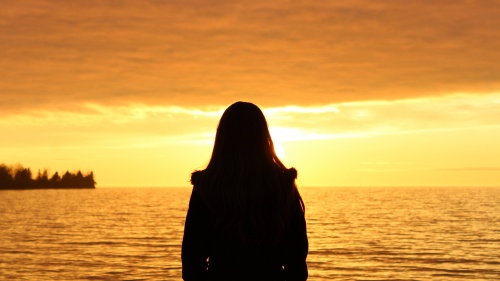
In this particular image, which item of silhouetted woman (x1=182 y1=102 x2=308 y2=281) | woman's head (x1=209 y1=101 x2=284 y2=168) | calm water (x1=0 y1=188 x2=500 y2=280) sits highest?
woman's head (x1=209 y1=101 x2=284 y2=168)

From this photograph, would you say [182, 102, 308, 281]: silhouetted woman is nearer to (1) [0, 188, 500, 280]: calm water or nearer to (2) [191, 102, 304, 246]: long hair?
(2) [191, 102, 304, 246]: long hair

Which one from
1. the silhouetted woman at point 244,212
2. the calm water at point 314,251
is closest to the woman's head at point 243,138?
the silhouetted woman at point 244,212

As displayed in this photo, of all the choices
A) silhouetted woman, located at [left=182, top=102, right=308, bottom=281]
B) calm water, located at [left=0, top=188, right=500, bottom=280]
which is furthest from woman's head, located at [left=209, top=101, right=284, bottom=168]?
calm water, located at [left=0, top=188, right=500, bottom=280]

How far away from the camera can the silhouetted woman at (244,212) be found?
500 centimetres

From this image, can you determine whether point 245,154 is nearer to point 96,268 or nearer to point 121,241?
point 96,268

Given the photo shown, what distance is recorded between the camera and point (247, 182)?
16.5 feet

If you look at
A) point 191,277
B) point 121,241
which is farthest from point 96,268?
point 191,277

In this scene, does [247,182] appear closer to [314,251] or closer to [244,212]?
[244,212]

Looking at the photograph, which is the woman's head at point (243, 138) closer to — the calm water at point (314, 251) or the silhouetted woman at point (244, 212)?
the silhouetted woman at point (244, 212)

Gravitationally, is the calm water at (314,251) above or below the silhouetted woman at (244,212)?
below

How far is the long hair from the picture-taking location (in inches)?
196

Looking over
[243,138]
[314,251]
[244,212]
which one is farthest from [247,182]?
[314,251]

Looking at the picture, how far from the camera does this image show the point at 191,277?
16.7 feet

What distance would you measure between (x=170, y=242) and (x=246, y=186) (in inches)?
1872
